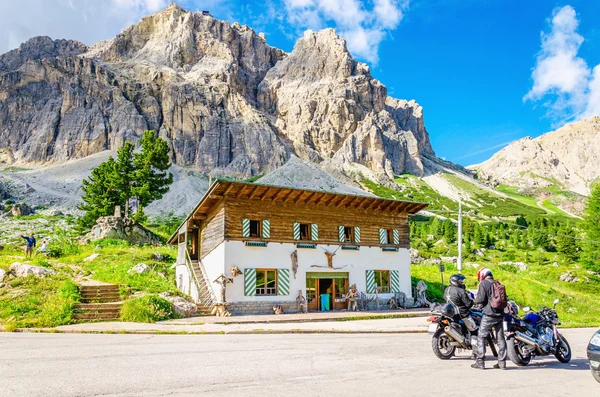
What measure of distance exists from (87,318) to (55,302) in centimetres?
156

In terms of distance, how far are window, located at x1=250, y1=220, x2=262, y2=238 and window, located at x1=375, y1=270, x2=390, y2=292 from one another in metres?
8.12

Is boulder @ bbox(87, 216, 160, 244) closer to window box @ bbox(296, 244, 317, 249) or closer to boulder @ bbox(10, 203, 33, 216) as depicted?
window box @ bbox(296, 244, 317, 249)

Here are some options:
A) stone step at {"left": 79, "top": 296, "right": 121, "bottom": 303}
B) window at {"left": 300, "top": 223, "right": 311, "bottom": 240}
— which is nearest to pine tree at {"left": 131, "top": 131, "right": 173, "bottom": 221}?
window at {"left": 300, "top": 223, "right": 311, "bottom": 240}

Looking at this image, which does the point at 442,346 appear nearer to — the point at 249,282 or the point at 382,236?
the point at 249,282

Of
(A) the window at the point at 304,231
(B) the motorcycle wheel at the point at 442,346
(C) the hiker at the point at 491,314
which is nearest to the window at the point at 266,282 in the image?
(A) the window at the point at 304,231

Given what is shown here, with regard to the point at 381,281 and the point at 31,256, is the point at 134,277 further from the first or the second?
the point at 381,281

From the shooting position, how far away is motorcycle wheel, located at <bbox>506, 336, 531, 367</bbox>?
8.68 metres

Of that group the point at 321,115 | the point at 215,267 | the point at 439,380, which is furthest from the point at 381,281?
the point at 321,115

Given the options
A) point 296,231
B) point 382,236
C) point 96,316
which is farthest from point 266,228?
→ point 96,316

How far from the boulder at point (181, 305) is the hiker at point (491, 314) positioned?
15.1 meters

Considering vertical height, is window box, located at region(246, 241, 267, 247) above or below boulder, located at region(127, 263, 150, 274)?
above

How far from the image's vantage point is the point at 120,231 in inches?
1703

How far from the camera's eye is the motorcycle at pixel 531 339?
29.0 feet

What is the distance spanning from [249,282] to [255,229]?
2.93 metres
